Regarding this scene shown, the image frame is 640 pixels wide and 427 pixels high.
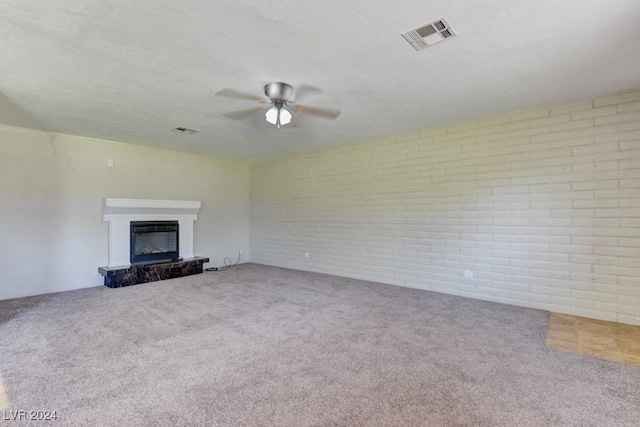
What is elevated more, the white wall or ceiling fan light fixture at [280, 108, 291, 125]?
ceiling fan light fixture at [280, 108, 291, 125]

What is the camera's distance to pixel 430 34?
229 centimetres

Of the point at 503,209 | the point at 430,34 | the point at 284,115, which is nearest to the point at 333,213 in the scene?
the point at 503,209

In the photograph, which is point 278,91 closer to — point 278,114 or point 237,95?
point 278,114

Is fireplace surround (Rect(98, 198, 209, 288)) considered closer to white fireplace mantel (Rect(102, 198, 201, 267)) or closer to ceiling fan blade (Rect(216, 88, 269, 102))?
white fireplace mantel (Rect(102, 198, 201, 267))

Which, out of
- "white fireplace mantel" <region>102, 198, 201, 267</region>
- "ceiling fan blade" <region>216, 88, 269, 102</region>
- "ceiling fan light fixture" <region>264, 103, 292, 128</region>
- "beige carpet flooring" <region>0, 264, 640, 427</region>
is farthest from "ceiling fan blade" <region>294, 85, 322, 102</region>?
"white fireplace mantel" <region>102, 198, 201, 267</region>

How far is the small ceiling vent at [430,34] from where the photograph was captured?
7.18ft

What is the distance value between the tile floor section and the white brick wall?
270mm

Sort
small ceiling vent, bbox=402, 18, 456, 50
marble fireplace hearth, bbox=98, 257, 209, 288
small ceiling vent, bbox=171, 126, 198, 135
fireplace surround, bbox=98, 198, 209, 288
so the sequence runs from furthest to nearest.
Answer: fireplace surround, bbox=98, 198, 209, 288 → marble fireplace hearth, bbox=98, 257, 209, 288 → small ceiling vent, bbox=171, 126, 198, 135 → small ceiling vent, bbox=402, 18, 456, 50

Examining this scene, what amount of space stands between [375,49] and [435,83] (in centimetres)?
99

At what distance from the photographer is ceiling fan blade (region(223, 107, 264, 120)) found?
12.5 ft

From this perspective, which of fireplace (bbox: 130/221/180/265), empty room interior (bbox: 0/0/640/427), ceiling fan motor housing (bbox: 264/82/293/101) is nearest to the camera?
empty room interior (bbox: 0/0/640/427)

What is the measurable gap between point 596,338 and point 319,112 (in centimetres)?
387

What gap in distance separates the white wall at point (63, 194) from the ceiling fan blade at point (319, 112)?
3.76 m

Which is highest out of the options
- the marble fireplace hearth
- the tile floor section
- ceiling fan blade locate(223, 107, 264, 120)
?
ceiling fan blade locate(223, 107, 264, 120)
